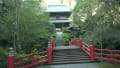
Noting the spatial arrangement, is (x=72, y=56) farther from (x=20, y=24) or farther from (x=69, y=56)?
(x=20, y=24)

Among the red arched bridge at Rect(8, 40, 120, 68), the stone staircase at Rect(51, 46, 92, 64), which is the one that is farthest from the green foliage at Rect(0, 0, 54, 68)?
the stone staircase at Rect(51, 46, 92, 64)

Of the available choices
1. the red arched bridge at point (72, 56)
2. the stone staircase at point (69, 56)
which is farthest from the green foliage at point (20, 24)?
the stone staircase at point (69, 56)

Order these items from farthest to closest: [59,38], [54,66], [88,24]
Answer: [59,38], [88,24], [54,66]

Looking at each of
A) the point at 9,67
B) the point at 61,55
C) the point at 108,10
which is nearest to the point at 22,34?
the point at 61,55

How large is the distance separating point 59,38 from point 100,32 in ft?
46.1

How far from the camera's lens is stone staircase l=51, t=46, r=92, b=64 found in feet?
29.4

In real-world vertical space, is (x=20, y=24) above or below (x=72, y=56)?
above

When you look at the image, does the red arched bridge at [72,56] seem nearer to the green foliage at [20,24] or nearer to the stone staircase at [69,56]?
the stone staircase at [69,56]

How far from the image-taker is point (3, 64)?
610 centimetres

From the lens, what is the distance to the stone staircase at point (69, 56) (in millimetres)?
8955

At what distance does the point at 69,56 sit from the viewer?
9781mm

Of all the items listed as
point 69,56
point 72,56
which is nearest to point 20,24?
point 69,56

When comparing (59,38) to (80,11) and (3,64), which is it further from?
(3,64)

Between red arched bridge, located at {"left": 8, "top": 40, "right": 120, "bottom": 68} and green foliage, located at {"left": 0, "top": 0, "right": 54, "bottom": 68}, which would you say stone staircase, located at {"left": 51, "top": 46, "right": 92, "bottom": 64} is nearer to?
red arched bridge, located at {"left": 8, "top": 40, "right": 120, "bottom": 68}
